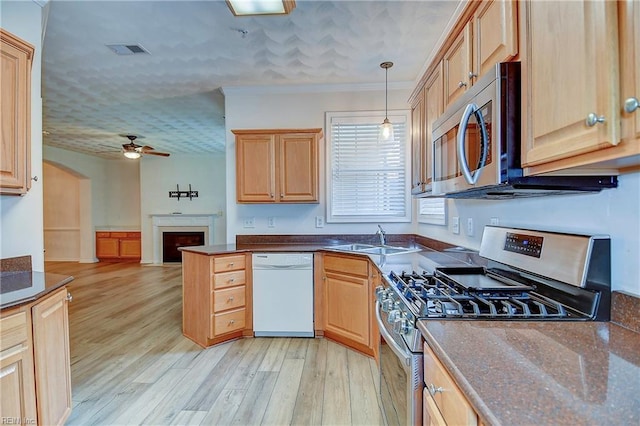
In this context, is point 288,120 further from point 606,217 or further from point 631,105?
point 631,105

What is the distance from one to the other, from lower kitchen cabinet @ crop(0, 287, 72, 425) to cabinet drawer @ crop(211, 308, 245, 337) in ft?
4.12

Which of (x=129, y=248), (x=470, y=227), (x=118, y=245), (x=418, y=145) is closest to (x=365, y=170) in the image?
(x=418, y=145)

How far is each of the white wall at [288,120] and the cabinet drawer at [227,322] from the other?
0.91 m

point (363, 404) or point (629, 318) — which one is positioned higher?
point (629, 318)

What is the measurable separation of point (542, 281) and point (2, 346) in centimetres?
216

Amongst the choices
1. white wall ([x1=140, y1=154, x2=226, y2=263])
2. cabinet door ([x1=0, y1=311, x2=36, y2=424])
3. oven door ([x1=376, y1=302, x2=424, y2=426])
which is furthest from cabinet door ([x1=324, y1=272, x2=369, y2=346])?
white wall ([x1=140, y1=154, x2=226, y2=263])

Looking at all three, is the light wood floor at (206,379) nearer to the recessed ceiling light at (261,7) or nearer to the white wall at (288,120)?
the white wall at (288,120)

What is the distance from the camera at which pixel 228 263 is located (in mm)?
3098

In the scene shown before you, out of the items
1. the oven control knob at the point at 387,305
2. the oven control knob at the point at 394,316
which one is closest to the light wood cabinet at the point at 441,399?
the oven control knob at the point at 394,316

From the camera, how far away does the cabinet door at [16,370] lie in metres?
1.36

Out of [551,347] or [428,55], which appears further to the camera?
[428,55]

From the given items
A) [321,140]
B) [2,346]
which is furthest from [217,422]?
[321,140]

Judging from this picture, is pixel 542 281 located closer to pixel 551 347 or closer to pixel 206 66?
pixel 551 347

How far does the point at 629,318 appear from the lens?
1.02 meters
